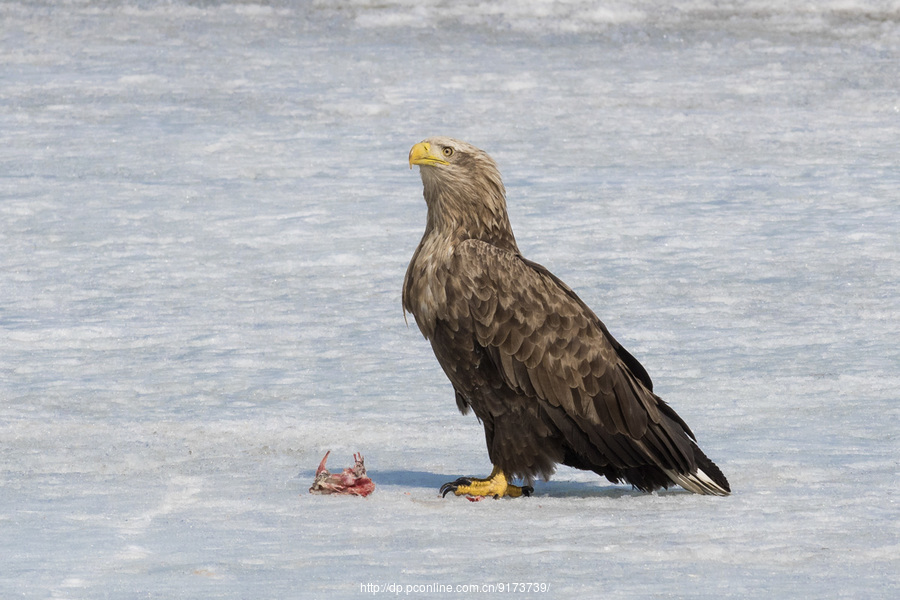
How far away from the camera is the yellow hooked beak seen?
5.33 metres

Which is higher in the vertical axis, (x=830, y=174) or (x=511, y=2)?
(x=511, y=2)

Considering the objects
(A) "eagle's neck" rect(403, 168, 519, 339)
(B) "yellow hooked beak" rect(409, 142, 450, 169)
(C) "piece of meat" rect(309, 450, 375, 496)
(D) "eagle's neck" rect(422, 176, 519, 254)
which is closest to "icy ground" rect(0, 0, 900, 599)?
(C) "piece of meat" rect(309, 450, 375, 496)

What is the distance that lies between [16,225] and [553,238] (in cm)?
364

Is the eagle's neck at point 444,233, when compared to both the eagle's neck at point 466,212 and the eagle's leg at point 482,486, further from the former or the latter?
the eagle's leg at point 482,486

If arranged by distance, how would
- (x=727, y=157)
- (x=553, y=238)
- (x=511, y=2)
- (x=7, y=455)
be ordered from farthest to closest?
(x=511, y=2) < (x=727, y=157) < (x=553, y=238) < (x=7, y=455)

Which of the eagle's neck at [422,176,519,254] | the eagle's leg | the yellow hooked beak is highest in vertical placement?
the yellow hooked beak

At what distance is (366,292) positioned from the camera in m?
8.70

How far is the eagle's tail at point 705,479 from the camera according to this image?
5125 mm

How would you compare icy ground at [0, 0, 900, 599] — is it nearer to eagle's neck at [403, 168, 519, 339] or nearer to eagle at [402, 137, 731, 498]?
eagle at [402, 137, 731, 498]

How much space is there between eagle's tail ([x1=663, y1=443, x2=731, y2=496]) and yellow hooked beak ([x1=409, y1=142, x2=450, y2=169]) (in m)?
1.40

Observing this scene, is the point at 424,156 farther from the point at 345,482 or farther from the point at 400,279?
the point at 400,279

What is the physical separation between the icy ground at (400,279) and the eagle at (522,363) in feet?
0.60

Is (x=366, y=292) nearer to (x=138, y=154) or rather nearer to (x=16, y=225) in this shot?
(x=16, y=225)

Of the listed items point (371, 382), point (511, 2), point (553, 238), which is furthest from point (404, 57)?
point (371, 382)
